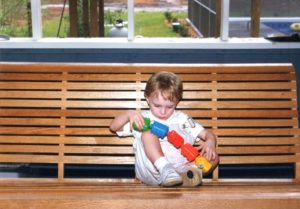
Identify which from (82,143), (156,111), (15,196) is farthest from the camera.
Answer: (82,143)

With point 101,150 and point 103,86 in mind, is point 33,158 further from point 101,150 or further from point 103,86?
point 103,86

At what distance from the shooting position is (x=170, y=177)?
2098 millimetres

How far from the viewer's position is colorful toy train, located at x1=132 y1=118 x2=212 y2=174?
2.28m

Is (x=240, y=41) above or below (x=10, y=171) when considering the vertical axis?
above

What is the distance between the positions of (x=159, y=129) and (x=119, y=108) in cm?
42

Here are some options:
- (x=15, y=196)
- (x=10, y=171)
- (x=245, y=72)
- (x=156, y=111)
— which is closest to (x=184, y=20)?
(x=10, y=171)

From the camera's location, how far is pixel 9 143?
8.65 feet

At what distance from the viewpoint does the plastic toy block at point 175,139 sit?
2.30 m

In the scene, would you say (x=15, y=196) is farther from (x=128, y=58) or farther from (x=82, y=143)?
(x=128, y=58)

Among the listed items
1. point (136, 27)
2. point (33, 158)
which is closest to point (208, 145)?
point (33, 158)

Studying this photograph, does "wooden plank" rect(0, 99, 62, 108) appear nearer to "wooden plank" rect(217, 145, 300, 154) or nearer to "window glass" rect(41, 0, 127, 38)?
"wooden plank" rect(217, 145, 300, 154)

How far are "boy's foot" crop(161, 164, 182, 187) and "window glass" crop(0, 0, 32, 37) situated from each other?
2385 millimetres

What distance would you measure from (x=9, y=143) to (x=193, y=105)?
919 millimetres

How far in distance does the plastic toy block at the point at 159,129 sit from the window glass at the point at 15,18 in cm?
219
